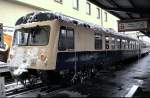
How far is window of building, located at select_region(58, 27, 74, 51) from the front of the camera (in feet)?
37.4

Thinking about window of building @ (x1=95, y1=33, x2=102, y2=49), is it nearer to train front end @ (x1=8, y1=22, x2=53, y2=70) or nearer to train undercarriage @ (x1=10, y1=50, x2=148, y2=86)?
train undercarriage @ (x1=10, y1=50, x2=148, y2=86)

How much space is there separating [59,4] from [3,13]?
6776 millimetres

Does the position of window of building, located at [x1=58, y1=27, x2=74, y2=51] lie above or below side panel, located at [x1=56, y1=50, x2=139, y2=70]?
above

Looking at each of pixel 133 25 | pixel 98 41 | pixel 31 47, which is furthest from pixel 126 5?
pixel 31 47

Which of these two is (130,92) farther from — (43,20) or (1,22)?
(1,22)

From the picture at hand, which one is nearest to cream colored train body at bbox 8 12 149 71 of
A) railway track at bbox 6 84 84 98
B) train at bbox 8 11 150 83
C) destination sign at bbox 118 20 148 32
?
train at bbox 8 11 150 83

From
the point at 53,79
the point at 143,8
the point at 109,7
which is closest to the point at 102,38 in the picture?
the point at 109,7

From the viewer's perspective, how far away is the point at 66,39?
1172 cm

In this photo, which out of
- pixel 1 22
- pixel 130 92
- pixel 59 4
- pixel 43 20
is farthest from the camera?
pixel 59 4

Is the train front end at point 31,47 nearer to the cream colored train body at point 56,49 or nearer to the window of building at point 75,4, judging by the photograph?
the cream colored train body at point 56,49

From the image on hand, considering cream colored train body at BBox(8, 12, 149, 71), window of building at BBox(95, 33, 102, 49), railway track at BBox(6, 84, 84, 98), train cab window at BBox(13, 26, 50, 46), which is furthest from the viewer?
window of building at BBox(95, 33, 102, 49)

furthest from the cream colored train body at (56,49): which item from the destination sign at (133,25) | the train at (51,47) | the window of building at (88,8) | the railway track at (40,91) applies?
the window of building at (88,8)

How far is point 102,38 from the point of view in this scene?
1634cm

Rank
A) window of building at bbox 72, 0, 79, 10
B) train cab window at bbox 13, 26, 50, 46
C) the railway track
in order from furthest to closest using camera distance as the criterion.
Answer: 1. window of building at bbox 72, 0, 79, 10
2. train cab window at bbox 13, 26, 50, 46
3. the railway track
